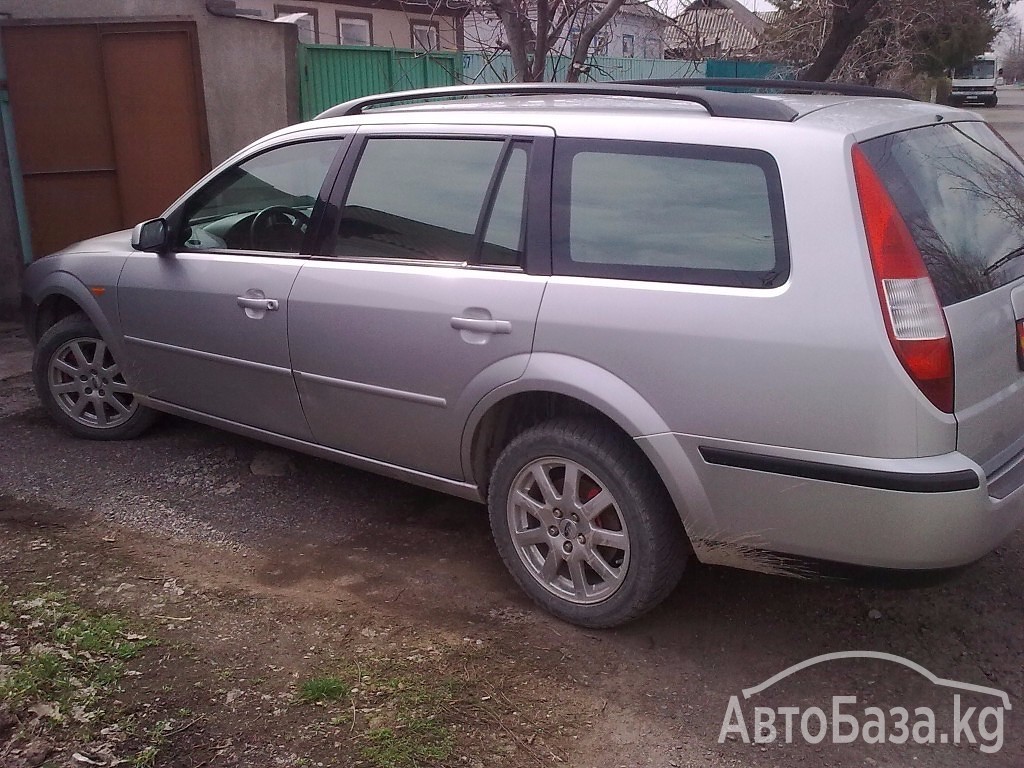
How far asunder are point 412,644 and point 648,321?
136 centimetres

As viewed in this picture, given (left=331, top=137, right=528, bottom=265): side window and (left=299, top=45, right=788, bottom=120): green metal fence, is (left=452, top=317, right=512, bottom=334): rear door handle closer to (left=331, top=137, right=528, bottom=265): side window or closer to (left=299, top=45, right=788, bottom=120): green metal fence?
(left=331, top=137, right=528, bottom=265): side window

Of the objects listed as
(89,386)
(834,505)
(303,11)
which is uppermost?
(303,11)

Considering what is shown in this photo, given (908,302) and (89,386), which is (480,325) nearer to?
(908,302)

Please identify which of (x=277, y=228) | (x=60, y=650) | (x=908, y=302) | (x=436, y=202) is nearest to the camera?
(x=908, y=302)

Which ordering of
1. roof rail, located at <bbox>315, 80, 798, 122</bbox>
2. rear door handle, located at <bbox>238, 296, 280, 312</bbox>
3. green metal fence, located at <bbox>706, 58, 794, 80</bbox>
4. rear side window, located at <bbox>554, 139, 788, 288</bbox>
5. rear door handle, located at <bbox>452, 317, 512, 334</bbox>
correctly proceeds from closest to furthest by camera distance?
rear side window, located at <bbox>554, 139, 788, 288</bbox> → roof rail, located at <bbox>315, 80, 798, 122</bbox> → rear door handle, located at <bbox>452, 317, 512, 334</bbox> → rear door handle, located at <bbox>238, 296, 280, 312</bbox> → green metal fence, located at <bbox>706, 58, 794, 80</bbox>

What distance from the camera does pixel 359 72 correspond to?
9406 mm

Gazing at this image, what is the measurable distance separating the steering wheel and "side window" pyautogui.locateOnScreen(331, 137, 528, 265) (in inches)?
10.2

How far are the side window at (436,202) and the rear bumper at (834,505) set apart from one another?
3.27 feet

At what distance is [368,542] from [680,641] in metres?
1.44

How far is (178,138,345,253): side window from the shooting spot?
4.16 metres

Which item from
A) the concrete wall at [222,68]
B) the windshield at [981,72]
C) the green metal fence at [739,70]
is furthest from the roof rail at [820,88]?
the windshield at [981,72]

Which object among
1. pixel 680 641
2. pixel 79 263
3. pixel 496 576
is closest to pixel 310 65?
pixel 79 263

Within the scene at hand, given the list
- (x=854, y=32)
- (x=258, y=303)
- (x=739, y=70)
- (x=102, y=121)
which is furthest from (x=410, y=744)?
(x=739, y=70)

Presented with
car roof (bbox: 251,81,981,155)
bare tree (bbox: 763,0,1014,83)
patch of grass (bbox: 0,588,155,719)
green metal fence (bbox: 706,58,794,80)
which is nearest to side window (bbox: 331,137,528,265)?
car roof (bbox: 251,81,981,155)
